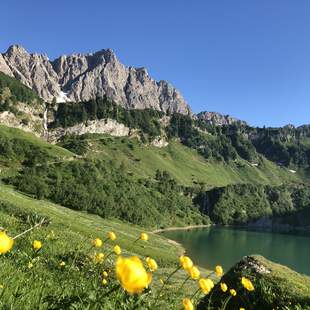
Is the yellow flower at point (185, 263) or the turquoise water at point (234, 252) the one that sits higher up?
the yellow flower at point (185, 263)

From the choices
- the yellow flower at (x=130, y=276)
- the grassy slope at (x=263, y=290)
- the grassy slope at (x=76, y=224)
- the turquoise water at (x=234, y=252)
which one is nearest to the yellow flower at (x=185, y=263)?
the yellow flower at (x=130, y=276)

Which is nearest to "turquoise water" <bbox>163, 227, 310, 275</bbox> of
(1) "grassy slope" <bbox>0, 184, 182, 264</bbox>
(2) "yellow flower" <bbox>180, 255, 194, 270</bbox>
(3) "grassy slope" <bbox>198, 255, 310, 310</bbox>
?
(1) "grassy slope" <bbox>0, 184, 182, 264</bbox>

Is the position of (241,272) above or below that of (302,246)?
above

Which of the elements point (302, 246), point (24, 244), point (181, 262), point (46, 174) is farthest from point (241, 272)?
point (302, 246)

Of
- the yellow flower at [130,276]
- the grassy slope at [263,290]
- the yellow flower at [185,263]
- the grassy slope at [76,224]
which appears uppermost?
the yellow flower at [130,276]

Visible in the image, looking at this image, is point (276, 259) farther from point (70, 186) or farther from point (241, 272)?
point (241, 272)

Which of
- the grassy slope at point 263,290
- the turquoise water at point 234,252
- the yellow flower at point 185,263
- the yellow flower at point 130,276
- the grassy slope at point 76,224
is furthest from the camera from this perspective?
the turquoise water at point 234,252

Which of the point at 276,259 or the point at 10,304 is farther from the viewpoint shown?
the point at 276,259

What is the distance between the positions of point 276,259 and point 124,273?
6020 inches

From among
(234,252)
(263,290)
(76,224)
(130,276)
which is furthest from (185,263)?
(234,252)

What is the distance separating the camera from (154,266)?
570 centimetres

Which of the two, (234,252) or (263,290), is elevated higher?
(263,290)

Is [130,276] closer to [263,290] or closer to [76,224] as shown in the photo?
[263,290]

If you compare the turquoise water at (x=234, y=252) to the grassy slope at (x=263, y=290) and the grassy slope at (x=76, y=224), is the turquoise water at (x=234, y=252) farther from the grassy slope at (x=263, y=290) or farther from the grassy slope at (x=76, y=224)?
the grassy slope at (x=263, y=290)
